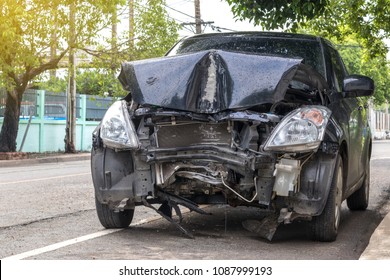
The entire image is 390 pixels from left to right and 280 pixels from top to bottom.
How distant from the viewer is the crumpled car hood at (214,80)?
6582mm

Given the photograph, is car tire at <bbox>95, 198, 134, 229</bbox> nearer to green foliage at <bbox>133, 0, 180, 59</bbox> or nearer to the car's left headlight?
the car's left headlight

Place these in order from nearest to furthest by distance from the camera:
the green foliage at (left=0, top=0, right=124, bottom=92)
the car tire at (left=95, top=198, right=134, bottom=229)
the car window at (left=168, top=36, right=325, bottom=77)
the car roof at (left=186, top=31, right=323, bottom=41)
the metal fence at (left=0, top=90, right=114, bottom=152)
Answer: the car tire at (left=95, top=198, right=134, bottom=229)
the car window at (left=168, top=36, right=325, bottom=77)
the car roof at (left=186, top=31, right=323, bottom=41)
the green foliage at (left=0, top=0, right=124, bottom=92)
the metal fence at (left=0, top=90, right=114, bottom=152)

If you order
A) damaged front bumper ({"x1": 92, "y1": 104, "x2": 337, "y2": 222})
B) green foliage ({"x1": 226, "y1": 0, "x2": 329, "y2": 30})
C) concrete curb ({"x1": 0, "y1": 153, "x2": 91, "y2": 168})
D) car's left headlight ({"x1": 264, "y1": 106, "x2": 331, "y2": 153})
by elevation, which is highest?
green foliage ({"x1": 226, "y1": 0, "x2": 329, "y2": 30})

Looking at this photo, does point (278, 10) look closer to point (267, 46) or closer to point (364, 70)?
point (267, 46)

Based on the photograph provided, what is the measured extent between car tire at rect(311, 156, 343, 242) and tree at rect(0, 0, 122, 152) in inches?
621

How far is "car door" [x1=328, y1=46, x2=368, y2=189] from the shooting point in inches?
302

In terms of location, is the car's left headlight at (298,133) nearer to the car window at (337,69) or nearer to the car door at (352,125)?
the car door at (352,125)

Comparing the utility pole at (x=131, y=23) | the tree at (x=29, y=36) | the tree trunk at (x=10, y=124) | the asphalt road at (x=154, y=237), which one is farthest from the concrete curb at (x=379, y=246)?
the utility pole at (x=131, y=23)

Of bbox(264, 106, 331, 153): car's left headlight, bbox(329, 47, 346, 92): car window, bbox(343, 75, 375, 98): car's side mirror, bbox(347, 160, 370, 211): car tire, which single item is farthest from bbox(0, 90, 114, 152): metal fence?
bbox(264, 106, 331, 153): car's left headlight

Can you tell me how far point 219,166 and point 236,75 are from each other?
Answer: 0.79 metres

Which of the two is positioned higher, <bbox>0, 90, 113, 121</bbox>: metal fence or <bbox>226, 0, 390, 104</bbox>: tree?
<bbox>226, 0, 390, 104</bbox>: tree

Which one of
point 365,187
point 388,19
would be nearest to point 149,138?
point 365,187

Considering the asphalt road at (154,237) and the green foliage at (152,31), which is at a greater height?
the green foliage at (152,31)

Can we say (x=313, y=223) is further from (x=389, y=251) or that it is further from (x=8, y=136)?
(x=8, y=136)
